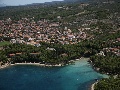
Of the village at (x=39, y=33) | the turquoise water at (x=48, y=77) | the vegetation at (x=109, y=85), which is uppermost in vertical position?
the vegetation at (x=109, y=85)

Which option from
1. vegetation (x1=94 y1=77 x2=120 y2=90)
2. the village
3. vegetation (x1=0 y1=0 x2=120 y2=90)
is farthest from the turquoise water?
the village

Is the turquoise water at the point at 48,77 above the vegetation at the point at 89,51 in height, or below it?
below

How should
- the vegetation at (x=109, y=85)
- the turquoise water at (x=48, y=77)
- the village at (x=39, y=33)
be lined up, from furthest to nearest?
1. the village at (x=39, y=33)
2. the turquoise water at (x=48, y=77)
3. the vegetation at (x=109, y=85)

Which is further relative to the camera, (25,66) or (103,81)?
(25,66)

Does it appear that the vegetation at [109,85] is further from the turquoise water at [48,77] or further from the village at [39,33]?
the village at [39,33]

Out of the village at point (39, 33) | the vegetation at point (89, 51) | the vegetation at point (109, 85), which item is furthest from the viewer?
the village at point (39, 33)

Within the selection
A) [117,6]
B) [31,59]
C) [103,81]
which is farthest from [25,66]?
[117,6]

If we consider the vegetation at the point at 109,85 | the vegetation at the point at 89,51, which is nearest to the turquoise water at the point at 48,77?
the vegetation at the point at 89,51

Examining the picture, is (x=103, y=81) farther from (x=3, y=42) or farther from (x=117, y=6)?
(x=117, y=6)
